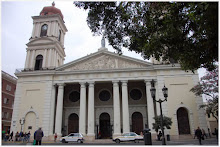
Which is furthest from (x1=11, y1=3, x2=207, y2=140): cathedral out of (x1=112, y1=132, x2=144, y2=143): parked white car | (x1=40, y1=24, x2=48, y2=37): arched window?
(x1=112, y1=132, x2=144, y2=143): parked white car

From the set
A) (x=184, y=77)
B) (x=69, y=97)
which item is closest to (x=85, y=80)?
(x=69, y=97)

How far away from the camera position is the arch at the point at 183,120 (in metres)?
23.0

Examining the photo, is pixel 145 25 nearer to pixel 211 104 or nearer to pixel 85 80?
pixel 211 104

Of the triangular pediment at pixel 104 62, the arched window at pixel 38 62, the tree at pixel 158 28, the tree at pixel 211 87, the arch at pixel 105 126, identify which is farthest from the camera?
the arched window at pixel 38 62

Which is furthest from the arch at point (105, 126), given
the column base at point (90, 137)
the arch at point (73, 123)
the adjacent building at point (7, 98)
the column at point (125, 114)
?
the adjacent building at point (7, 98)

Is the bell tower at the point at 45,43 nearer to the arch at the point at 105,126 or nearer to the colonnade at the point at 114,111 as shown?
the colonnade at the point at 114,111

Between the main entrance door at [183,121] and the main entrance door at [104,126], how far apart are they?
380 inches

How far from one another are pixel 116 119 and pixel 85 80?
22.4 ft

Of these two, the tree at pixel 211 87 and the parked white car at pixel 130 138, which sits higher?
the tree at pixel 211 87

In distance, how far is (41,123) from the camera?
24.5 metres

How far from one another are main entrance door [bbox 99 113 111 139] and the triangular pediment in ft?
23.8

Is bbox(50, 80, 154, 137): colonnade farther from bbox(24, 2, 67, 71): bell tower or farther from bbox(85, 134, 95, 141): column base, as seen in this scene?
bbox(24, 2, 67, 71): bell tower

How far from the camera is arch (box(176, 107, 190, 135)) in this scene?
23.0 meters

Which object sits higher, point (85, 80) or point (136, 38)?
point (85, 80)
